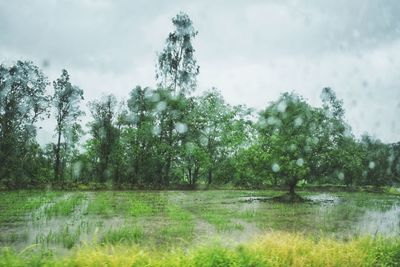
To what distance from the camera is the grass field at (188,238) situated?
24.9 feet

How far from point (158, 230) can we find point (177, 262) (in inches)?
328

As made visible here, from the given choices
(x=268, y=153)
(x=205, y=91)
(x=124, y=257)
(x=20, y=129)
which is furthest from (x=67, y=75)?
(x=124, y=257)

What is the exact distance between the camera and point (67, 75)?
54.3m

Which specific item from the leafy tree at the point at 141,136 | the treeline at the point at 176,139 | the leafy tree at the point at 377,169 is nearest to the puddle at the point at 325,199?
the treeline at the point at 176,139

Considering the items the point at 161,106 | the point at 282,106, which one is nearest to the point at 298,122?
the point at 282,106

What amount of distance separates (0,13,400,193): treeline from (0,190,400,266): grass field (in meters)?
10.9

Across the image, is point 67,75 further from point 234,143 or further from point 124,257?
point 124,257

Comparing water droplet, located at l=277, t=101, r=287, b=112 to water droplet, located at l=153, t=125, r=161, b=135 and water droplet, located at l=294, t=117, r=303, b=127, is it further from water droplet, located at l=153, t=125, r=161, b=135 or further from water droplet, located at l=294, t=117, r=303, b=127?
water droplet, located at l=153, t=125, r=161, b=135

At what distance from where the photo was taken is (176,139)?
2179 inches

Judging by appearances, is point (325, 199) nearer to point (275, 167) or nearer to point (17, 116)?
point (275, 167)

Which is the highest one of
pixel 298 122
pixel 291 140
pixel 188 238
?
pixel 298 122

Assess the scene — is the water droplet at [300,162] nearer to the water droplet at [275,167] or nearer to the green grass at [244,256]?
the water droplet at [275,167]

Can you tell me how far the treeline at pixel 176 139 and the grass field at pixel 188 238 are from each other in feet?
35.7

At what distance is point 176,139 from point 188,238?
138 ft
